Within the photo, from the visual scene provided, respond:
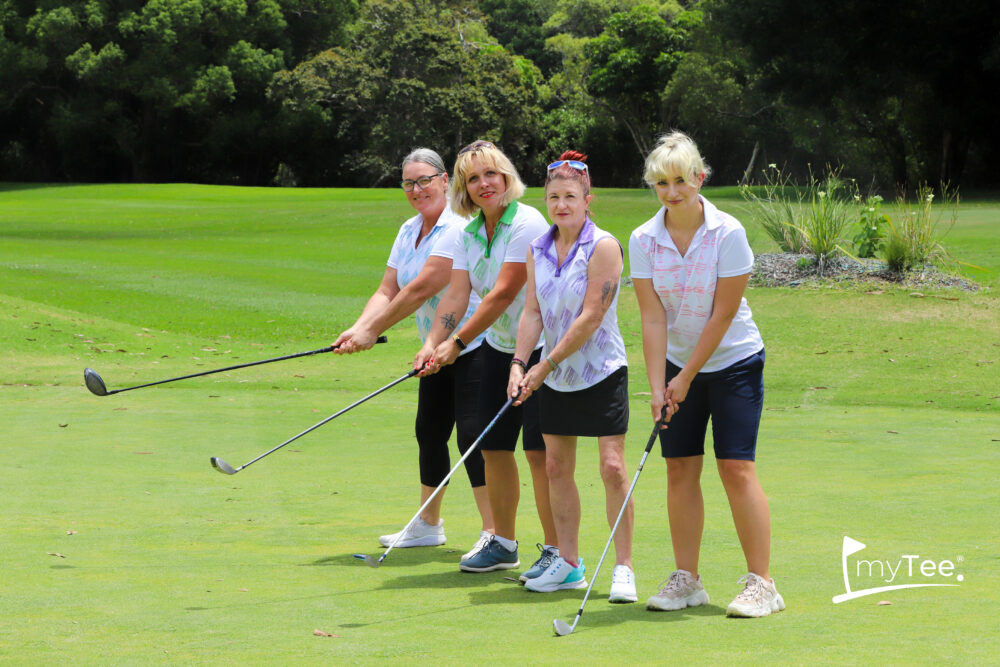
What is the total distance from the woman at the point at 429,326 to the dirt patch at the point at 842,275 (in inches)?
457

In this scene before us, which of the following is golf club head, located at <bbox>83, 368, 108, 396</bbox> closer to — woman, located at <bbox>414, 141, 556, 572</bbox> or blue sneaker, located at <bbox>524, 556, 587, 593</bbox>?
woman, located at <bbox>414, 141, 556, 572</bbox>

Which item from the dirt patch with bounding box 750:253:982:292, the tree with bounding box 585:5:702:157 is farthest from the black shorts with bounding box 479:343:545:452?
the tree with bounding box 585:5:702:157

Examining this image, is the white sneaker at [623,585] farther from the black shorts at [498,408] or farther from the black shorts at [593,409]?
the black shorts at [498,408]

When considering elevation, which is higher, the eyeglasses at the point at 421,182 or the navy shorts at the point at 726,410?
the eyeglasses at the point at 421,182

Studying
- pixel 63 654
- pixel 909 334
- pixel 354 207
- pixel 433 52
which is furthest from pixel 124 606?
pixel 433 52

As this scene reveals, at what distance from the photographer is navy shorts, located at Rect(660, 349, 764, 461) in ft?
13.4

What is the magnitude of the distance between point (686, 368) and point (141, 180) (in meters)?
52.0

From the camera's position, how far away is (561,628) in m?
3.60

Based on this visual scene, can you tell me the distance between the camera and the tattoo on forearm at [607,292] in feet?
14.2

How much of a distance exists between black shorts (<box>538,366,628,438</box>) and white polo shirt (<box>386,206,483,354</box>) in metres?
0.72

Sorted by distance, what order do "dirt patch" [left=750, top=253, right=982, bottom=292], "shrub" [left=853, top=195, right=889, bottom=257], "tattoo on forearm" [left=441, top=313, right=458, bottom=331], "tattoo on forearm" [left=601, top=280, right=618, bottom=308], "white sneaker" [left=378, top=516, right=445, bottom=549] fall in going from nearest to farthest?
"tattoo on forearm" [left=601, top=280, right=618, bottom=308]
"tattoo on forearm" [left=441, top=313, right=458, bottom=331]
"white sneaker" [left=378, top=516, right=445, bottom=549]
"dirt patch" [left=750, top=253, right=982, bottom=292]
"shrub" [left=853, top=195, right=889, bottom=257]

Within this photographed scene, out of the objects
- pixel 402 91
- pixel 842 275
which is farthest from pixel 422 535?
pixel 402 91

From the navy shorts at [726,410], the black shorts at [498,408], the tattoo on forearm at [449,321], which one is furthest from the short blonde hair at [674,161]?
the tattoo on forearm at [449,321]

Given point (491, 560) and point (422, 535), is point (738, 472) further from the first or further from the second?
point (422, 535)
